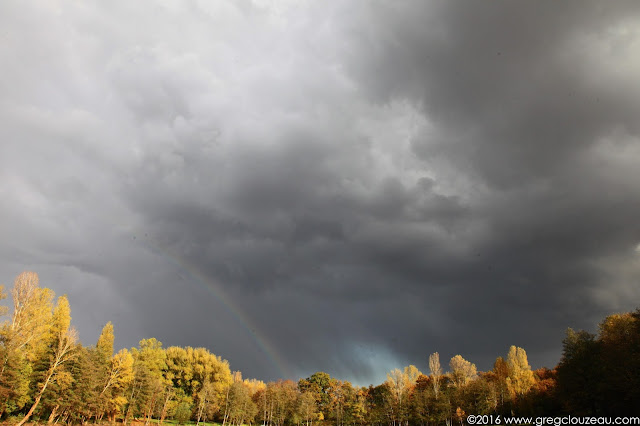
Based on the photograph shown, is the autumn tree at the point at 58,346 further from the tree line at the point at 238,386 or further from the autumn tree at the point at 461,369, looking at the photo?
the autumn tree at the point at 461,369

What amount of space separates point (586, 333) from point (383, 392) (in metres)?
105

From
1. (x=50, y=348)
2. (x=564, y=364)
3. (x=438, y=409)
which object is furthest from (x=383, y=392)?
(x=50, y=348)

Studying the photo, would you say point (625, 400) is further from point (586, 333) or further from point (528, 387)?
point (528, 387)

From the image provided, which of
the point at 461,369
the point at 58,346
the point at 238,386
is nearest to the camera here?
the point at 58,346

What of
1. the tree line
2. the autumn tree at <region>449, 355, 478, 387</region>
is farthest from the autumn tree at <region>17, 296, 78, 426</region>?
the autumn tree at <region>449, 355, 478, 387</region>

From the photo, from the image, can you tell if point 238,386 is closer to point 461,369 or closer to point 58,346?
point 58,346

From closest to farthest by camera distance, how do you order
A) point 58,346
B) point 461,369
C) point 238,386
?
point 58,346
point 238,386
point 461,369

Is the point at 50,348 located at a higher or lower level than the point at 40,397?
higher

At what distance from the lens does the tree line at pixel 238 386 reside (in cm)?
6450

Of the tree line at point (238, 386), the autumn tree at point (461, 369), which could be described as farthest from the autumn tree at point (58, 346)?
the autumn tree at point (461, 369)

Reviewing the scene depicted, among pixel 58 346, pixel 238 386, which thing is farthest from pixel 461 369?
pixel 58 346

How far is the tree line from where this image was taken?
64.5 m

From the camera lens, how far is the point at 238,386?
5044 inches

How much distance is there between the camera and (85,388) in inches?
3027
